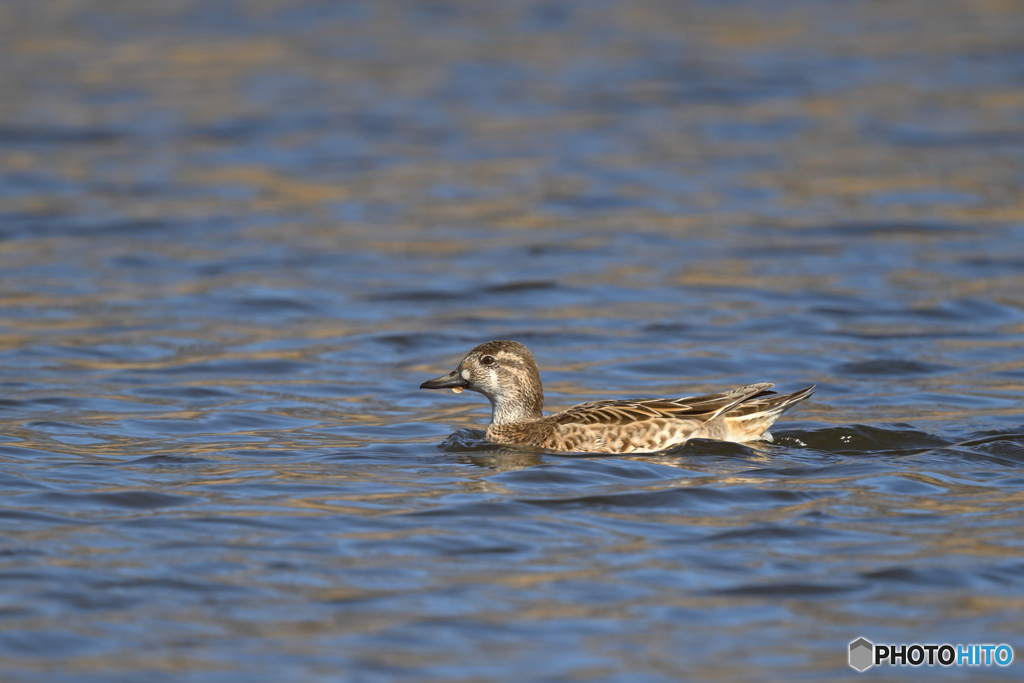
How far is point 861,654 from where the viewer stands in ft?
20.5

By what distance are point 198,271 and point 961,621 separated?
11.2 m

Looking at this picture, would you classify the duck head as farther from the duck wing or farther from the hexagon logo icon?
the hexagon logo icon

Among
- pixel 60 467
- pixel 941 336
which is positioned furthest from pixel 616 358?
pixel 60 467

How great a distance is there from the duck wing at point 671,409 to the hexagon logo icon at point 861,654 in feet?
10.5

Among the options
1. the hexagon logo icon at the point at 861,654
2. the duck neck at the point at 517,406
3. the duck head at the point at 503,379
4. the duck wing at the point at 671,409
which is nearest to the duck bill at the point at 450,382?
the duck head at the point at 503,379

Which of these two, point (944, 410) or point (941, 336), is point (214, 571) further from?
point (941, 336)

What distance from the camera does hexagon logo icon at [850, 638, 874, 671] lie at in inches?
243

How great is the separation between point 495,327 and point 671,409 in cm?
491

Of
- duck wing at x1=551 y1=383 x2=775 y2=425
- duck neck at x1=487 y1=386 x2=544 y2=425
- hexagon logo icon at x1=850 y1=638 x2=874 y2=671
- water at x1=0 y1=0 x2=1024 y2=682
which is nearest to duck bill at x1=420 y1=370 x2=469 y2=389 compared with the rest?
duck neck at x1=487 y1=386 x2=544 y2=425

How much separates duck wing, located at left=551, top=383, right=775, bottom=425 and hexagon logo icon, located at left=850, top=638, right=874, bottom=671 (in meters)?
3.19

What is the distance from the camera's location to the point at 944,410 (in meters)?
10.9

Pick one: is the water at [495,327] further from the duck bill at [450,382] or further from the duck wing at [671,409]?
the duck bill at [450,382]

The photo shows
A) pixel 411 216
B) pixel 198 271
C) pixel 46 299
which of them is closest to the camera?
pixel 46 299

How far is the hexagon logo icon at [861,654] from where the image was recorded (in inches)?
243
